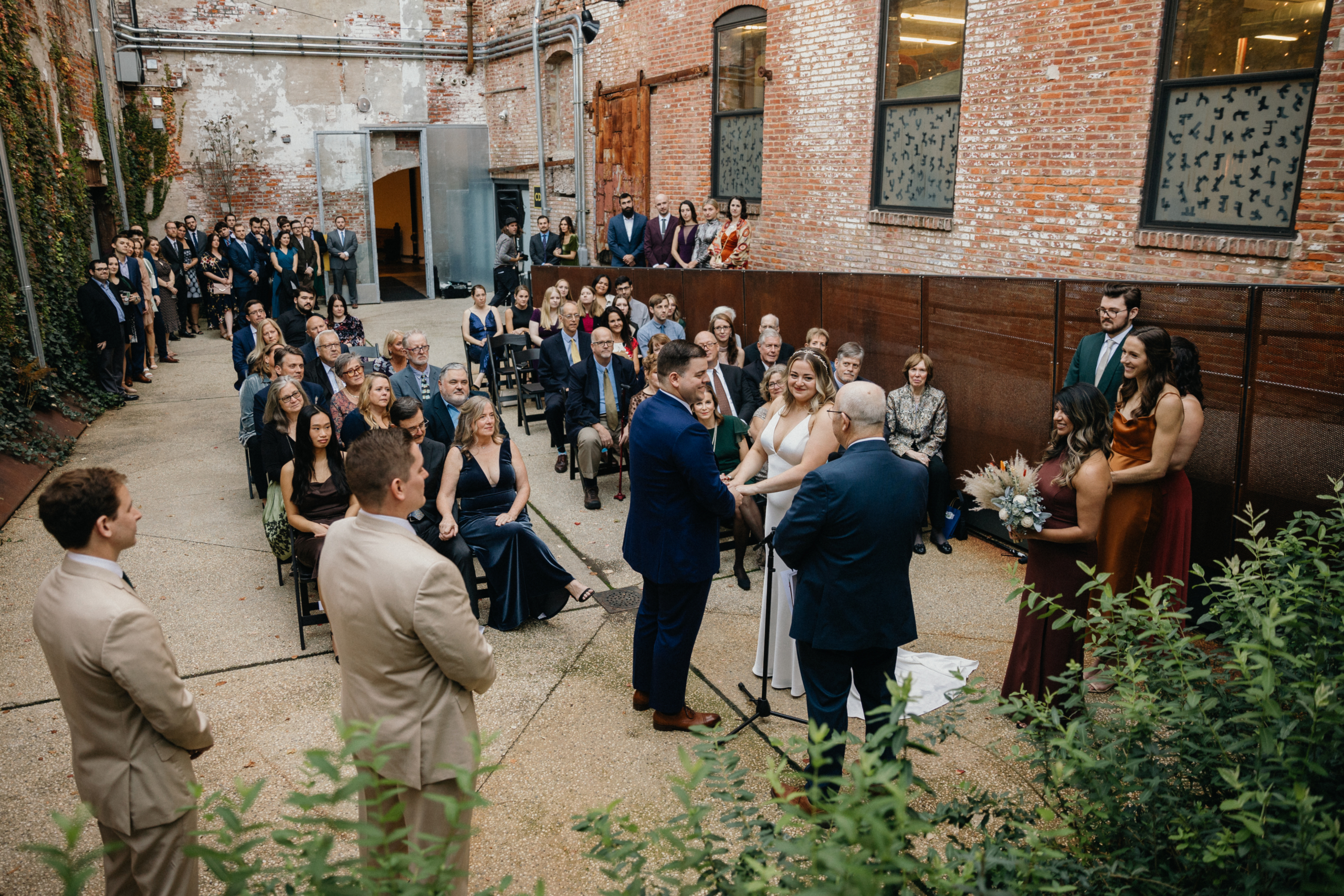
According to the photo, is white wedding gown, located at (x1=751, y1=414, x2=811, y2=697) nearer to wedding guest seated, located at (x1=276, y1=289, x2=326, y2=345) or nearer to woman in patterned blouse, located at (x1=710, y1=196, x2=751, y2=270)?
wedding guest seated, located at (x1=276, y1=289, x2=326, y2=345)

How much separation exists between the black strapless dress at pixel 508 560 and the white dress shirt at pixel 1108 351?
3.83m

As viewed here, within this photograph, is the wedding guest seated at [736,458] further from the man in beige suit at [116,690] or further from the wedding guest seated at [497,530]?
the man in beige suit at [116,690]

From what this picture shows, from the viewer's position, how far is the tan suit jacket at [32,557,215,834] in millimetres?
2682

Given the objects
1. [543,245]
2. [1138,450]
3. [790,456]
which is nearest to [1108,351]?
[1138,450]

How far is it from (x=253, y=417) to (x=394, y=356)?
4.10 feet

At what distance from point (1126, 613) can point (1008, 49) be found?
26.5 feet

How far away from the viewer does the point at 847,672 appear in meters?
3.85

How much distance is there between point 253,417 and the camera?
746 cm

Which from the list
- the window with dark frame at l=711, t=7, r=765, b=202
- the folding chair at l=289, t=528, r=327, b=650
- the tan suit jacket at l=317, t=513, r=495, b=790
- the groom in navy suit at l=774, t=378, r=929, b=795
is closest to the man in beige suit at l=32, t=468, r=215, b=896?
the tan suit jacket at l=317, t=513, r=495, b=790

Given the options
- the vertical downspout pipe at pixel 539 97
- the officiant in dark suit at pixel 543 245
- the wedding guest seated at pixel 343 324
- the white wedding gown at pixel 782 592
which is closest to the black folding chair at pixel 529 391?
the wedding guest seated at pixel 343 324

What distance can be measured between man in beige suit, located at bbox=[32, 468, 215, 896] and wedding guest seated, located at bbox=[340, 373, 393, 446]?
3473mm

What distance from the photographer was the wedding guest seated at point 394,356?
7809 millimetres

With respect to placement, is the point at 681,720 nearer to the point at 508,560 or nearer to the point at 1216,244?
the point at 508,560

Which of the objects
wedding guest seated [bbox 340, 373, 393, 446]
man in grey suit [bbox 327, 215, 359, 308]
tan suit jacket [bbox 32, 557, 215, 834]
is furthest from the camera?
man in grey suit [bbox 327, 215, 359, 308]
